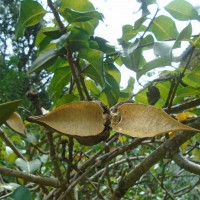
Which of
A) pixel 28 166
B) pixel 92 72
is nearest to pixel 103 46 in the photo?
pixel 92 72

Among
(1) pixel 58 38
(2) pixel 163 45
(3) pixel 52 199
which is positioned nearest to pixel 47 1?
(1) pixel 58 38

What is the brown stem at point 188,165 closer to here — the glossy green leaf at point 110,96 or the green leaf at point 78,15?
the glossy green leaf at point 110,96

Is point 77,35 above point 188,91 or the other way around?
above

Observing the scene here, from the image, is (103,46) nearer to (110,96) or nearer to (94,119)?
(110,96)

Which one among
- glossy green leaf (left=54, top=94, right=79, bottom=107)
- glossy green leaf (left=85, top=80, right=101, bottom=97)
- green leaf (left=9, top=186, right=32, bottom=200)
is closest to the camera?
green leaf (left=9, top=186, right=32, bottom=200)

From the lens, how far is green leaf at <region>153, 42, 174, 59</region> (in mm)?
436

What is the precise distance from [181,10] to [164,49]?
89 millimetres

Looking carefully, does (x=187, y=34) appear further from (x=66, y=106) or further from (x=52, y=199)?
(x=52, y=199)

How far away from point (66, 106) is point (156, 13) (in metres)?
0.24

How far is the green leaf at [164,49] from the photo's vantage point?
0.44 metres

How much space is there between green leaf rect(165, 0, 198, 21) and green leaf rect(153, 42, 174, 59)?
69 millimetres

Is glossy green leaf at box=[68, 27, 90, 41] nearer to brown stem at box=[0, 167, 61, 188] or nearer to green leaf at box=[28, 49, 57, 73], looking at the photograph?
green leaf at box=[28, 49, 57, 73]

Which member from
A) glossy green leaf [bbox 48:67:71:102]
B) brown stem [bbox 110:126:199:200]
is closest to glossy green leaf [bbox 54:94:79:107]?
glossy green leaf [bbox 48:67:71:102]

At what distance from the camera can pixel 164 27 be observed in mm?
551
